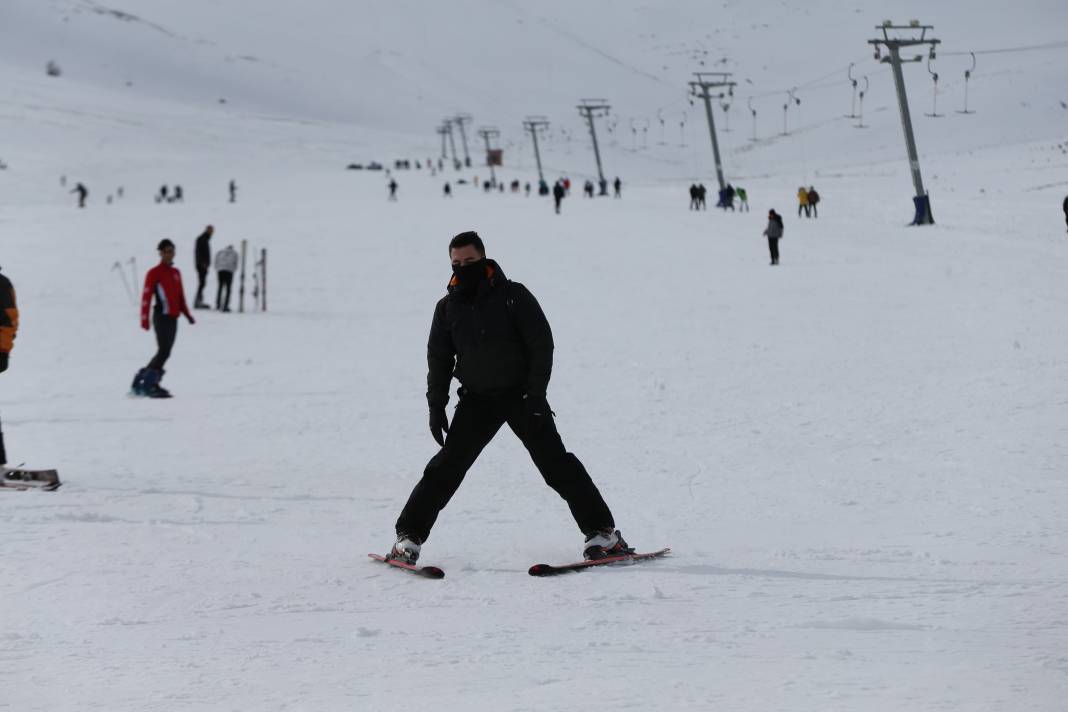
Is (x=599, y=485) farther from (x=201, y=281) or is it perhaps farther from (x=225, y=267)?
(x=201, y=281)

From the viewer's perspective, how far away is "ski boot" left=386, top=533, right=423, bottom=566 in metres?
4.79

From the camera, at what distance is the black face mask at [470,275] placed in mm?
4508

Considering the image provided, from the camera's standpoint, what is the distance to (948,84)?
12038 cm

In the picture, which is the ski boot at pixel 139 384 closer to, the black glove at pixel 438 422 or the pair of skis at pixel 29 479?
the pair of skis at pixel 29 479

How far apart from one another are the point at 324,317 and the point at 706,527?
12.2 meters

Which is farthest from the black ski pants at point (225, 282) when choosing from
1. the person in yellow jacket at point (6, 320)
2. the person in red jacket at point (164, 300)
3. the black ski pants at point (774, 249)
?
the person in yellow jacket at point (6, 320)

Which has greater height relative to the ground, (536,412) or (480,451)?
(536,412)

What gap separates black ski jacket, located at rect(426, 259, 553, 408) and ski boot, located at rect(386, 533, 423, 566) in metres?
0.72

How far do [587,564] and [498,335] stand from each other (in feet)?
3.48

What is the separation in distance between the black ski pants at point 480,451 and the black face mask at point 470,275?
0.49m

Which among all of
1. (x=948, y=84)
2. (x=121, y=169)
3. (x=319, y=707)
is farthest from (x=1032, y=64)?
(x=319, y=707)

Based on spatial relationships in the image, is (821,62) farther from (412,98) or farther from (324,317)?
(324,317)

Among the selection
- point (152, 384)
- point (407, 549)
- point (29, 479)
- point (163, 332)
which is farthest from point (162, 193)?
point (407, 549)

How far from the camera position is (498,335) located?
14.8ft
